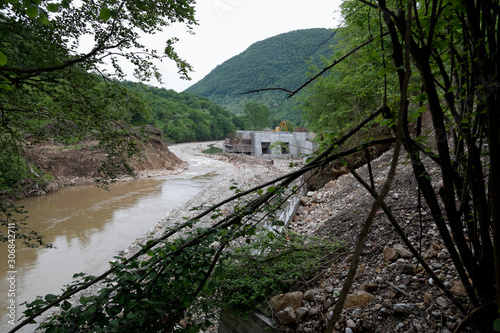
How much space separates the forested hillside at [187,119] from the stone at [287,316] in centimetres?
4710

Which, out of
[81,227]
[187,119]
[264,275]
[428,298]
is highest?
[187,119]

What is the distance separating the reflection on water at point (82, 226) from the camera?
6.33 metres

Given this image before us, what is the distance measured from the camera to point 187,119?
65.9m

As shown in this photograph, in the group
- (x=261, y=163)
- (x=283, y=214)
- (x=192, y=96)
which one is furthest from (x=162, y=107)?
(x=283, y=214)

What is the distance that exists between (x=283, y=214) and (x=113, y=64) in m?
4.82

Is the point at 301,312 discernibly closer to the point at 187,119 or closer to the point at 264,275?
the point at 264,275

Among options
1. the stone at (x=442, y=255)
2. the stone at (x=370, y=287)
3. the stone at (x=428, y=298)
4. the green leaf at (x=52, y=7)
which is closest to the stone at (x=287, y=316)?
the stone at (x=370, y=287)

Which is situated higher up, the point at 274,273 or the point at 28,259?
the point at 274,273

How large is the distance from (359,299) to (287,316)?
731 millimetres

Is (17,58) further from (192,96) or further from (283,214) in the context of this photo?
(192,96)

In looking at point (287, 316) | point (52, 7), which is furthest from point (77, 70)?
point (287, 316)

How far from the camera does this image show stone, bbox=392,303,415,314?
219 centimetres

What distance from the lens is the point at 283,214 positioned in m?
6.52

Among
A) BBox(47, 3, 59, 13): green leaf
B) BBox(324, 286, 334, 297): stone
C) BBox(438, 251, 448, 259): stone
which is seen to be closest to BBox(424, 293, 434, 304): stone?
BBox(438, 251, 448, 259): stone
